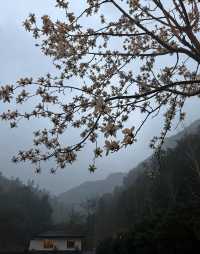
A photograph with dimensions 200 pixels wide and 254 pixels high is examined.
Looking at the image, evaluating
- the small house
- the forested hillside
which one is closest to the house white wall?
the small house

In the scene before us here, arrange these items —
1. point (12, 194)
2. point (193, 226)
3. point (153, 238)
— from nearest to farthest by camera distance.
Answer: point (193, 226) < point (153, 238) < point (12, 194)

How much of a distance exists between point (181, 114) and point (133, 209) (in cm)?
6342

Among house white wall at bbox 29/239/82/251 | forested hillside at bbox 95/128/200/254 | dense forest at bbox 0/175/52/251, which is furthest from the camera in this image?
dense forest at bbox 0/175/52/251

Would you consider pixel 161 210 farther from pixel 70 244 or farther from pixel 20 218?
pixel 20 218

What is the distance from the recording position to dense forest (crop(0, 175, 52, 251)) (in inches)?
2975

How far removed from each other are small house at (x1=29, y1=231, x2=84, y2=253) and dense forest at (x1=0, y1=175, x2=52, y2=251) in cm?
1094

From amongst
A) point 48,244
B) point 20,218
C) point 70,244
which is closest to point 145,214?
point 70,244

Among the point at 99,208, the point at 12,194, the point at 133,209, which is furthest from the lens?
the point at 12,194

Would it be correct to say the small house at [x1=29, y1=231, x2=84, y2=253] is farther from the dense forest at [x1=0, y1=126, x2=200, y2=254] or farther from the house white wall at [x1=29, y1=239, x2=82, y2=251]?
the dense forest at [x1=0, y1=126, x2=200, y2=254]

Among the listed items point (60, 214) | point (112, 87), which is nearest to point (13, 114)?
point (112, 87)

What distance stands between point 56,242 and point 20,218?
3344 cm

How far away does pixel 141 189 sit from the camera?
242 ft

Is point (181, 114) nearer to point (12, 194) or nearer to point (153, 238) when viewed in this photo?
point (153, 238)

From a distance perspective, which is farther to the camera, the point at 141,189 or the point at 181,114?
the point at 141,189
